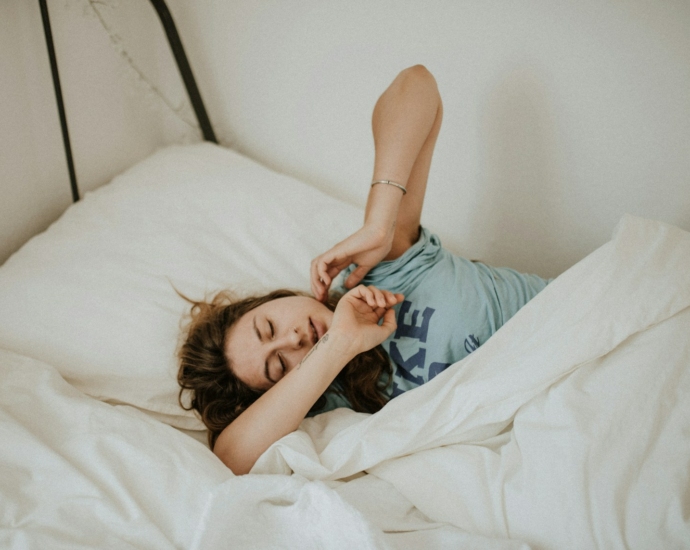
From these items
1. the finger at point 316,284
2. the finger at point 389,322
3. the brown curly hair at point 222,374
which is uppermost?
the finger at point 316,284

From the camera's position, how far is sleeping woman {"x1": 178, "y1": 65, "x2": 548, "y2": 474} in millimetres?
903

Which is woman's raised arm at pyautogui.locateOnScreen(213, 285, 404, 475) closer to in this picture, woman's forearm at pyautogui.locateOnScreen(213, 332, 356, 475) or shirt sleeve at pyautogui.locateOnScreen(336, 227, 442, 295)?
woman's forearm at pyautogui.locateOnScreen(213, 332, 356, 475)

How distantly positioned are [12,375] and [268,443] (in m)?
0.43

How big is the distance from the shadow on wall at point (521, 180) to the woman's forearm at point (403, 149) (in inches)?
7.5

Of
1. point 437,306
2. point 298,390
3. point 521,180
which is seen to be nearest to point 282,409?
point 298,390

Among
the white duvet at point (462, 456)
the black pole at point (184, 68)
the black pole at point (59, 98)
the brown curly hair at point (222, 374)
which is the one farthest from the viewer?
the black pole at point (184, 68)

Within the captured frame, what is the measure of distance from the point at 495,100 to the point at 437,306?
525 millimetres

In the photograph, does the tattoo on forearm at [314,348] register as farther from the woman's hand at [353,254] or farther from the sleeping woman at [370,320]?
the woman's hand at [353,254]

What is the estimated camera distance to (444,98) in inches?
47.6

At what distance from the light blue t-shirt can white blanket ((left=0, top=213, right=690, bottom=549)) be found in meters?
0.11

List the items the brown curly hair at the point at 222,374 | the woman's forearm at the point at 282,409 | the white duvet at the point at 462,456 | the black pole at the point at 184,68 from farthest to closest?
the black pole at the point at 184,68
the brown curly hair at the point at 222,374
the woman's forearm at the point at 282,409
the white duvet at the point at 462,456

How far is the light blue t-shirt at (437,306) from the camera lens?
97 cm

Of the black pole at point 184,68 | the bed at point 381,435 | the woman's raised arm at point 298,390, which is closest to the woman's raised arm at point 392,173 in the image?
the woman's raised arm at point 298,390

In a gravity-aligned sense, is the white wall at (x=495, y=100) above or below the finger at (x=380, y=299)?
above
